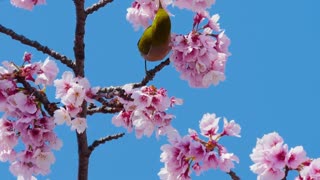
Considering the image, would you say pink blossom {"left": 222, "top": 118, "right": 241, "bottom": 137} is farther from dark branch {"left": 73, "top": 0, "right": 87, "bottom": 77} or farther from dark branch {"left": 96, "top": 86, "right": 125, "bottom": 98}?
dark branch {"left": 73, "top": 0, "right": 87, "bottom": 77}

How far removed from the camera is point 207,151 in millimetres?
4852

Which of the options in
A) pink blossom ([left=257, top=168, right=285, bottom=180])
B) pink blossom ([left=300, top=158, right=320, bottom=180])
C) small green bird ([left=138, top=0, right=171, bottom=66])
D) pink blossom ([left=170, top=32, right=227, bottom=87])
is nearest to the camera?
pink blossom ([left=300, top=158, right=320, bottom=180])

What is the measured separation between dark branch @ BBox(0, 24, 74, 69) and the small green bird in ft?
1.89

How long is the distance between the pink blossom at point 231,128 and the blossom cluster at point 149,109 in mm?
395

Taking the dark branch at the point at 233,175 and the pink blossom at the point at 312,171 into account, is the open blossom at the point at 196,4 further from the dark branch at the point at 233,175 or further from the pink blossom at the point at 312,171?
the pink blossom at the point at 312,171

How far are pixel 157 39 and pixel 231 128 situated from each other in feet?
2.67

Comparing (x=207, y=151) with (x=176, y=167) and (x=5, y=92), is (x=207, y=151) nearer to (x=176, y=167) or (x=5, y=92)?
(x=176, y=167)

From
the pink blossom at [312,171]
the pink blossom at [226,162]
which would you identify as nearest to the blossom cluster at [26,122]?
the pink blossom at [226,162]

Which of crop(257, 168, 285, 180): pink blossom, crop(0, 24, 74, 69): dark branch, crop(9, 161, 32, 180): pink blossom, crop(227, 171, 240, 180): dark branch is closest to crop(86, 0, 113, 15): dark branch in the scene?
crop(0, 24, 74, 69): dark branch

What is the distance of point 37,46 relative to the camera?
524 centimetres

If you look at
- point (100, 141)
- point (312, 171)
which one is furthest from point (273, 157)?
point (100, 141)

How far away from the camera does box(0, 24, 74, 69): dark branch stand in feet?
17.1

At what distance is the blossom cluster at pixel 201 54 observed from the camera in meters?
5.07

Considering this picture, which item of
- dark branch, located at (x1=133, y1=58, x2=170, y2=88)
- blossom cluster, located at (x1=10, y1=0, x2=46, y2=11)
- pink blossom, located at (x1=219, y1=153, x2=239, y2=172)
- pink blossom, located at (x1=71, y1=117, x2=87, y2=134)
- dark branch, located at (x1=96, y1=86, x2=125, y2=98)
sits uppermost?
blossom cluster, located at (x1=10, y1=0, x2=46, y2=11)
